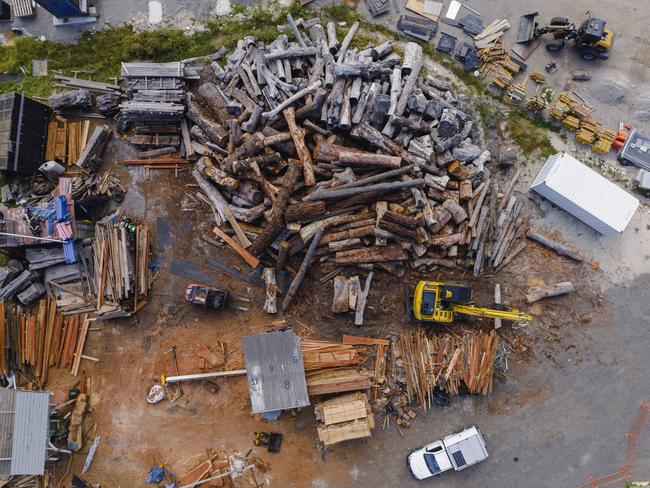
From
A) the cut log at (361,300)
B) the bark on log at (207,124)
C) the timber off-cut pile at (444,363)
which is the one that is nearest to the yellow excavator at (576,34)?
the cut log at (361,300)

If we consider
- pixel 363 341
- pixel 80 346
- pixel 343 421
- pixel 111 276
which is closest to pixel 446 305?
pixel 363 341

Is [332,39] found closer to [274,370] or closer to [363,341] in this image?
[363,341]

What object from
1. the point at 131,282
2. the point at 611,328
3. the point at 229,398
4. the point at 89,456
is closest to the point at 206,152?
the point at 131,282

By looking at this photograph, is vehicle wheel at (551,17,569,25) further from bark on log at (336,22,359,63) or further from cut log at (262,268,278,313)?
cut log at (262,268,278,313)

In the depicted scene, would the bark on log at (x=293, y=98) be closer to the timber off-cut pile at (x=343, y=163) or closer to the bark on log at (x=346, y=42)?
the timber off-cut pile at (x=343, y=163)

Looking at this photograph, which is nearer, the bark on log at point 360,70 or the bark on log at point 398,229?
the bark on log at point 398,229
